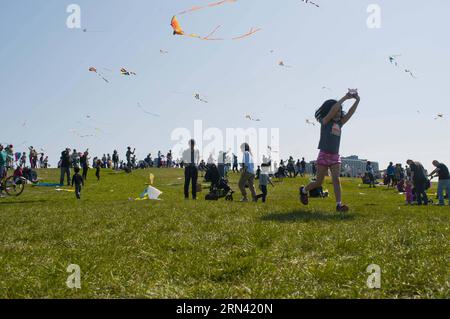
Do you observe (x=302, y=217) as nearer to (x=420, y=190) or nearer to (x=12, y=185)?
(x=420, y=190)

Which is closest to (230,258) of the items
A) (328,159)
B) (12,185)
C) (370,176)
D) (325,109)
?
(328,159)

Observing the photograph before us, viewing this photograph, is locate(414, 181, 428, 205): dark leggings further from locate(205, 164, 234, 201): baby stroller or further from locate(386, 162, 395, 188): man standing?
locate(386, 162, 395, 188): man standing

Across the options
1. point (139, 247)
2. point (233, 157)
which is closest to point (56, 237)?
point (139, 247)

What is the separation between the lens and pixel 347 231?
7.46 m

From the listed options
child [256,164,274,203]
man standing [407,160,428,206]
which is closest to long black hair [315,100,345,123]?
child [256,164,274,203]

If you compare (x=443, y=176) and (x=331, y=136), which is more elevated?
(x=331, y=136)

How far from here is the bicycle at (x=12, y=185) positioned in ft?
74.6

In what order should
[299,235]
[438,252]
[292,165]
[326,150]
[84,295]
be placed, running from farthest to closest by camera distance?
[292,165] → [326,150] → [299,235] → [438,252] → [84,295]

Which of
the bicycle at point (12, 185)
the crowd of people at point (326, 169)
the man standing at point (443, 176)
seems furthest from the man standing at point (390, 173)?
the bicycle at point (12, 185)

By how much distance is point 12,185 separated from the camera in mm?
23078

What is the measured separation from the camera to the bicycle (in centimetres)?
2273

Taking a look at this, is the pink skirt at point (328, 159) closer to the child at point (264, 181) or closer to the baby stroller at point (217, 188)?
the child at point (264, 181)
